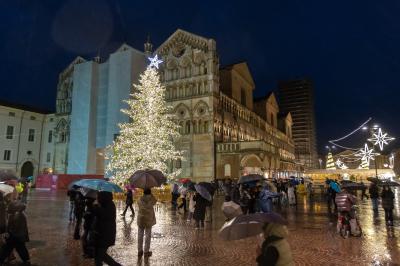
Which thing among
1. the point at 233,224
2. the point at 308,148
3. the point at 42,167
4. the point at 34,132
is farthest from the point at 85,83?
the point at 308,148

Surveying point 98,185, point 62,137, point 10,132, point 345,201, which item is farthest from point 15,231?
point 62,137

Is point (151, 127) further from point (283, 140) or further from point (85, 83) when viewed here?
point (283, 140)

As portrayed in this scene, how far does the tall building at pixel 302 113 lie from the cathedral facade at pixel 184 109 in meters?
84.8

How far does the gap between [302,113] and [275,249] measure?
146m

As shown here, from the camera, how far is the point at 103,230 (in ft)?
21.6

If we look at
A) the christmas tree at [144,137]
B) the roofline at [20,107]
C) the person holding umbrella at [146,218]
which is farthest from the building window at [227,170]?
the roofline at [20,107]

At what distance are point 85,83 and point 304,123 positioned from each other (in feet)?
358

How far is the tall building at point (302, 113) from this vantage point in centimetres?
13712

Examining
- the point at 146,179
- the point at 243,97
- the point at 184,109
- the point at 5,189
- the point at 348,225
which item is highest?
the point at 243,97

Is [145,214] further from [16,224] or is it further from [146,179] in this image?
[16,224]

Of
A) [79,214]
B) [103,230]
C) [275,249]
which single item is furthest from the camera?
[79,214]

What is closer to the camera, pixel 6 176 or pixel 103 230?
pixel 103 230

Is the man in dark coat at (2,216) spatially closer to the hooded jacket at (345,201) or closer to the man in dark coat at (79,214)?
the man in dark coat at (79,214)

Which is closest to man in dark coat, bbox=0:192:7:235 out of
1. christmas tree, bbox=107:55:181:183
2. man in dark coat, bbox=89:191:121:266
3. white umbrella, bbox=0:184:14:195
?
white umbrella, bbox=0:184:14:195
